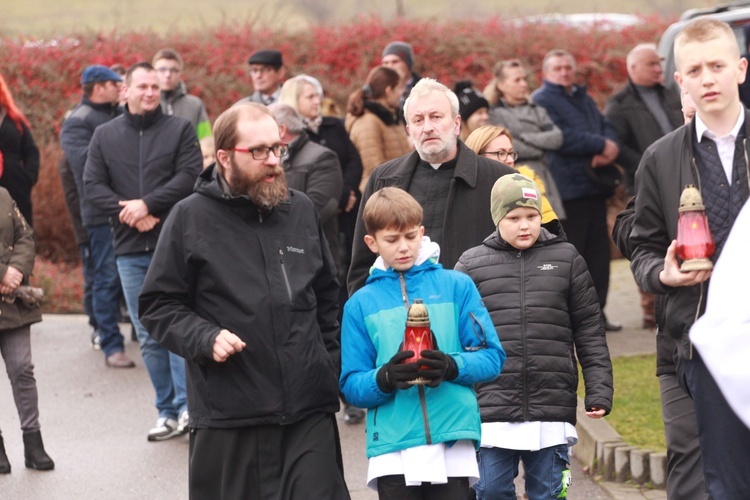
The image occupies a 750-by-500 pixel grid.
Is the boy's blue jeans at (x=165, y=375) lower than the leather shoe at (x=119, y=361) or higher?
higher

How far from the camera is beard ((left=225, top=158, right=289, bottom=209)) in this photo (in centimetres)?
500

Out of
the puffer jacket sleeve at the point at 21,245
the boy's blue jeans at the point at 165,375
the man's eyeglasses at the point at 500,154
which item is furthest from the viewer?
the boy's blue jeans at the point at 165,375

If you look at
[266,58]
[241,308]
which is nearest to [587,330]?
[241,308]

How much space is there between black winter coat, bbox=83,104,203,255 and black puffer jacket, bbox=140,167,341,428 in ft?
12.8

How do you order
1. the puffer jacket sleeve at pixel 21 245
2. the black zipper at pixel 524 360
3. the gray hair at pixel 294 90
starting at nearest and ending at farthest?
the black zipper at pixel 524 360
the puffer jacket sleeve at pixel 21 245
the gray hair at pixel 294 90

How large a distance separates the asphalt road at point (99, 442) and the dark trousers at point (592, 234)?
3.12m

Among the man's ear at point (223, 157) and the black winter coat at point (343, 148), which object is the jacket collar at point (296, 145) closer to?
the black winter coat at point (343, 148)

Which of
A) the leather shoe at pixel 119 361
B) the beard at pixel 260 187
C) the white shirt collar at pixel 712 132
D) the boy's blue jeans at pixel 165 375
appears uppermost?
the white shirt collar at pixel 712 132

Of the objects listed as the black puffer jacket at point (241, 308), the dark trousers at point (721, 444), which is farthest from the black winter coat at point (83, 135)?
the dark trousers at point (721, 444)

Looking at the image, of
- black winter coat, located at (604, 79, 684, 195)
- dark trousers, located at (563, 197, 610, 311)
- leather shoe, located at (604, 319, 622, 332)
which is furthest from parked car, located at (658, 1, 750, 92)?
leather shoe, located at (604, 319, 622, 332)

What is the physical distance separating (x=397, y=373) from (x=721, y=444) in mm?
1451

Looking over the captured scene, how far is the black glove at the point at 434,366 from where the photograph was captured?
466cm

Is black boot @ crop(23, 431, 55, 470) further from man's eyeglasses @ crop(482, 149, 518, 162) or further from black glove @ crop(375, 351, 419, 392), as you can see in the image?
black glove @ crop(375, 351, 419, 392)

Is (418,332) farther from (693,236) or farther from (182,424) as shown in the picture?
(182,424)
